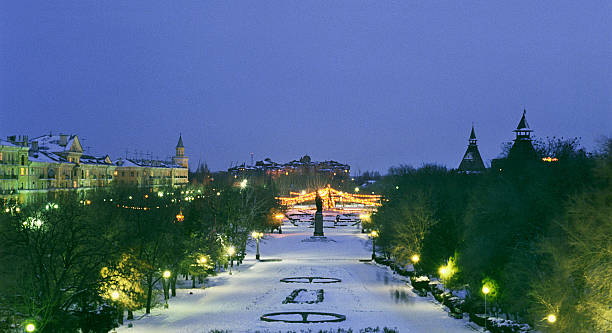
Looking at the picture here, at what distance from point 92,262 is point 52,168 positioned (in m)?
75.5

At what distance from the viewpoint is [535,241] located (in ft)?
105

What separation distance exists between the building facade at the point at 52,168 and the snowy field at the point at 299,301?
132 feet

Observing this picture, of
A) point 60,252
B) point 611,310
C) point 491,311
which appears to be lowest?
point 491,311

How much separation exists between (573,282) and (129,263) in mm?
25117

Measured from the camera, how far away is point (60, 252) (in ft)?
95.7

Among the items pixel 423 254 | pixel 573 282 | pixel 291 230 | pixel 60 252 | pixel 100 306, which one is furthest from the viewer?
pixel 291 230

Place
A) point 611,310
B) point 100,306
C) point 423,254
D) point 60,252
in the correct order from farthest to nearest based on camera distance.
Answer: point 423,254 < point 100,306 < point 60,252 < point 611,310

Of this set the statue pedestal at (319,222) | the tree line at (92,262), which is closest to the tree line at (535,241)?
the tree line at (92,262)

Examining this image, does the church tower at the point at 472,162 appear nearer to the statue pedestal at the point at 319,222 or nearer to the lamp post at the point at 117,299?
the statue pedestal at the point at 319,222

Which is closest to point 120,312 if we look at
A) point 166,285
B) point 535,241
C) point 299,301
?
point 166,285

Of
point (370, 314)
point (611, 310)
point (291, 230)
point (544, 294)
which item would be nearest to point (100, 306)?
point (370, 314)

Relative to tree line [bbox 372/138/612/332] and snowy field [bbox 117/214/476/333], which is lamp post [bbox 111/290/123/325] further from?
tree line [bbox 372/138/612/332]

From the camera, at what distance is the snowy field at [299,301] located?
32.6 m

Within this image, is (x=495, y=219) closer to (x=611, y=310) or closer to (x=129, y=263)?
(x=611, y=310)
